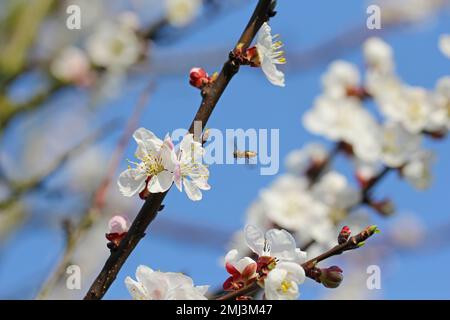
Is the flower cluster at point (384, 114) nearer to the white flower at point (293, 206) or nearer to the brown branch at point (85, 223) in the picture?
the white flower at point (293, 206)

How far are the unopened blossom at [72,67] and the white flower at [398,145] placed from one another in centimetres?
140

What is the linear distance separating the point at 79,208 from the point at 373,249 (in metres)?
1.57

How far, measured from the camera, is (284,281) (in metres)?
1.31

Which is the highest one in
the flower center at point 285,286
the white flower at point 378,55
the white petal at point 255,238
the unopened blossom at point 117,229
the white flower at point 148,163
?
the white flower at point 378,55

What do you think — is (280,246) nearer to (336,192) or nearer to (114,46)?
(336,192)

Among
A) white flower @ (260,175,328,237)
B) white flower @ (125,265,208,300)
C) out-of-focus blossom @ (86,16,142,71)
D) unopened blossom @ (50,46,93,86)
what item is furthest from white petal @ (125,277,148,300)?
out-of-focus blossom @ (86,16,142,71)

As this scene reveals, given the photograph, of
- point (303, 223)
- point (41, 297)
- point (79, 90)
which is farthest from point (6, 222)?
point (41, 297)

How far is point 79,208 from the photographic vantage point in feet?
10.8

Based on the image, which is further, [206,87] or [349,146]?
[349,146]

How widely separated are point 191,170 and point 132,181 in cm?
12

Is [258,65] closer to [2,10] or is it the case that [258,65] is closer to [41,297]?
[41,297]

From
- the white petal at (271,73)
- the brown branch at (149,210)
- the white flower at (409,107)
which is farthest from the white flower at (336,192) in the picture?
the brown branch at (149,210)

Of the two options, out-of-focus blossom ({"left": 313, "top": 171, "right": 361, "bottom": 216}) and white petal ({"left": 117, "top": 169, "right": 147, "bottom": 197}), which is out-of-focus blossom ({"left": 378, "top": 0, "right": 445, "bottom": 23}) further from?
white petal ({"left": 117, "top": 169, "right": 147, "bottom": 197})

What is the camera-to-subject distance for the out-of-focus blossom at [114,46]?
392 cm
